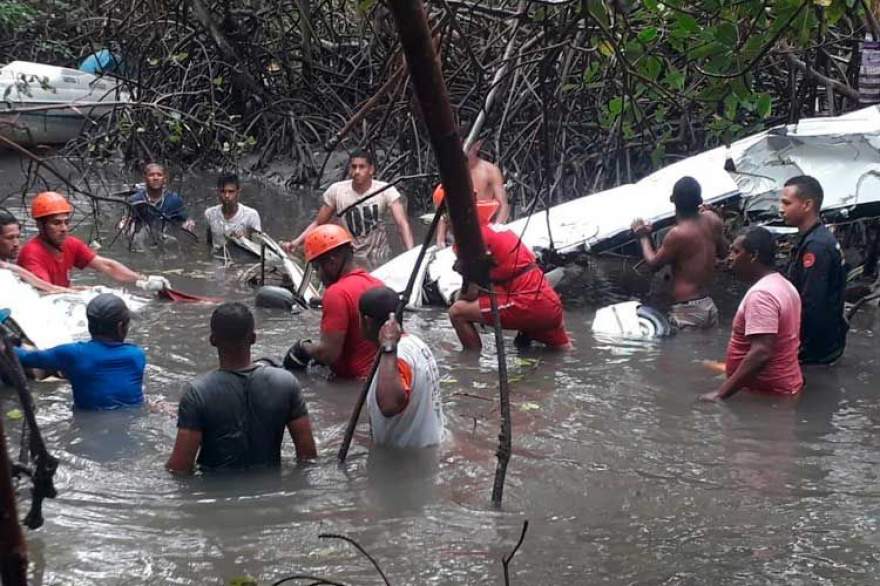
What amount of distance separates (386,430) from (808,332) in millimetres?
3268

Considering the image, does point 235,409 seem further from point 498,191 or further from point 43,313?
point 498,191

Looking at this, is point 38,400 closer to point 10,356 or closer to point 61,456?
point 61,456

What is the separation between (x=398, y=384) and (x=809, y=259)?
325 cm

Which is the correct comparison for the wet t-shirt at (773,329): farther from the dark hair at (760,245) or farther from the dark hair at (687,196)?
the dark hair at (687,196)

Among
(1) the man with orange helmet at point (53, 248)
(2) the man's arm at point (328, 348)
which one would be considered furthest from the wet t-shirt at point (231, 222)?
(2) the man's arm at point (328, 348)

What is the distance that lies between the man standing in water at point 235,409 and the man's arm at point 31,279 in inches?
113

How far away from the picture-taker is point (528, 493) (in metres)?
5.25

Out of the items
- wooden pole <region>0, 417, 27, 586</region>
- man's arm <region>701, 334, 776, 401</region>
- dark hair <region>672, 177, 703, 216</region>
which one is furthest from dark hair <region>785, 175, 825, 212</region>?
wooden pole <region>0, 417, 27, 586</region>

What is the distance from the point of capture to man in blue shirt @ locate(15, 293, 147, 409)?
5832 mm

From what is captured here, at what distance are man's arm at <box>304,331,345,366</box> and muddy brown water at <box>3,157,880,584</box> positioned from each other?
0.32 meters

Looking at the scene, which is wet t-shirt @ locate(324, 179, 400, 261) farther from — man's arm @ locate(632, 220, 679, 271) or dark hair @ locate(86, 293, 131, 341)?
dark hair @ locate(86, 293, 131, 341)

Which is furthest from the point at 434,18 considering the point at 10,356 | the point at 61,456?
the point at 61,456

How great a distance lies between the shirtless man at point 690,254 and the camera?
8266mm

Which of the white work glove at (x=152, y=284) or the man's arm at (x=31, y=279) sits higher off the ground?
the man's arm at (x=31, y=279)
